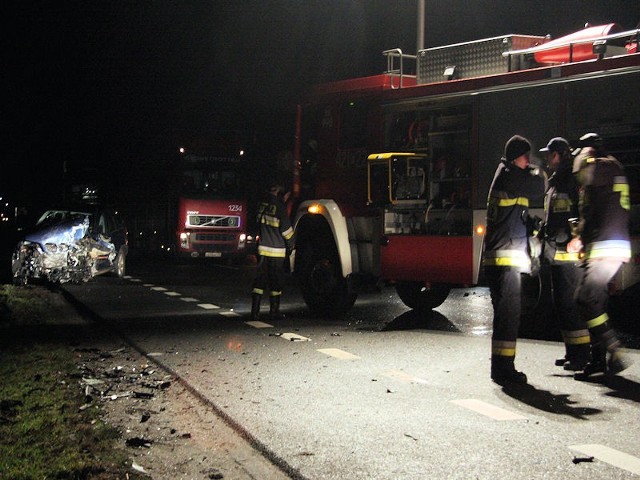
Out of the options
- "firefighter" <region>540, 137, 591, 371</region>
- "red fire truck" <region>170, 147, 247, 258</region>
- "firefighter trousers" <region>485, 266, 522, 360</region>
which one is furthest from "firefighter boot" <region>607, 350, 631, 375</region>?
"red fire truck" <region>170, 147, 247, 258</region>

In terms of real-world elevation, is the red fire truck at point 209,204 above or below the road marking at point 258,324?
above

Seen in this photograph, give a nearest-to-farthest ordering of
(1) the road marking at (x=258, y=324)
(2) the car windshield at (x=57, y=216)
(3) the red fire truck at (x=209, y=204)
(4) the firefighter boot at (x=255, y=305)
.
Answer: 1. (1) the road marking at (x=258, y=324)
2. (4) the firefighter boot at (x=255, y=305)
3. (2) the car windshield at (x=57, y=216)
4. (3) the red fire truck at (x=209, y=204)

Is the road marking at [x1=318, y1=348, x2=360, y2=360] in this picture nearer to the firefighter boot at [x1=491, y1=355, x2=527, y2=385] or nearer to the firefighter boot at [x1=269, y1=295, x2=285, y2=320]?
the firefighter boot at [x1=491, y1=355, x2=527, y2=385]

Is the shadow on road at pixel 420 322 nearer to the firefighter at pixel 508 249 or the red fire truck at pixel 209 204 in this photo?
the firefighter at pixel 508 249

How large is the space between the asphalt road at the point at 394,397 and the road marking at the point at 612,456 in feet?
0.04

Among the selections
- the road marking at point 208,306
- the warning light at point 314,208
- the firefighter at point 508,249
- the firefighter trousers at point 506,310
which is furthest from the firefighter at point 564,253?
the road marking at point 208,306

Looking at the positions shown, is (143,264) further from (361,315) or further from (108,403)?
(108,403)

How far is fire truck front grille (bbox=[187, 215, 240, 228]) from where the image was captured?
2556 cm

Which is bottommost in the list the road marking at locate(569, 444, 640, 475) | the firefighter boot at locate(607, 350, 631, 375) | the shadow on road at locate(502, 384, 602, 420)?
the shadow on road at locate(502, 384, 602, 420)

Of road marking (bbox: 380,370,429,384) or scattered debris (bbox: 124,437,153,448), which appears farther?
road marking (bbox: 380,370,429,384)

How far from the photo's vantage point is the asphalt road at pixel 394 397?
5066 millimetres

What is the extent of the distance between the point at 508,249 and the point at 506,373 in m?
1.00

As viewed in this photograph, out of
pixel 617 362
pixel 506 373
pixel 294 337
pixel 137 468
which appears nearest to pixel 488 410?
pixel 506 373

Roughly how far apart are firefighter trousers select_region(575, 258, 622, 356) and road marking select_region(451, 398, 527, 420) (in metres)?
1.25
